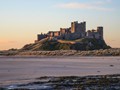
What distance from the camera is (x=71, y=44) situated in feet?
458

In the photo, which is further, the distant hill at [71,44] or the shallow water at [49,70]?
the distant hill at [71,44]

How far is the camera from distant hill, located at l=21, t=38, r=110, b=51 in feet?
453

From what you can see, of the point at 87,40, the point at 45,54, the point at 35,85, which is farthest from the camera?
the point at 87,40

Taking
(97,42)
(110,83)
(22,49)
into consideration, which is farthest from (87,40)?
(110,83)

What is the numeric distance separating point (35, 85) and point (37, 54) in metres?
108

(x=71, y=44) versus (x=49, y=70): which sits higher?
(x=71, y=44)

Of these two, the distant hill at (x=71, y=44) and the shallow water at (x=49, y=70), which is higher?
the distant hill at (x=71, y=44)

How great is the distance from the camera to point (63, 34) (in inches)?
5896

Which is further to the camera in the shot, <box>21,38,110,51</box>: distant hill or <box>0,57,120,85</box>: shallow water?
<box>21,38,110,51</box>: distant hill

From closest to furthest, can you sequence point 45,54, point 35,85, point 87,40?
point 35,85
point 45,54
point 87,40

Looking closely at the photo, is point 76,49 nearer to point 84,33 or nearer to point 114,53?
point 84,33

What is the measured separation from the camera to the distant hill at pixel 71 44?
138000mm

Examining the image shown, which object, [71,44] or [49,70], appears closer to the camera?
[49,70]

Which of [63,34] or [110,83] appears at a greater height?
[63,34]
